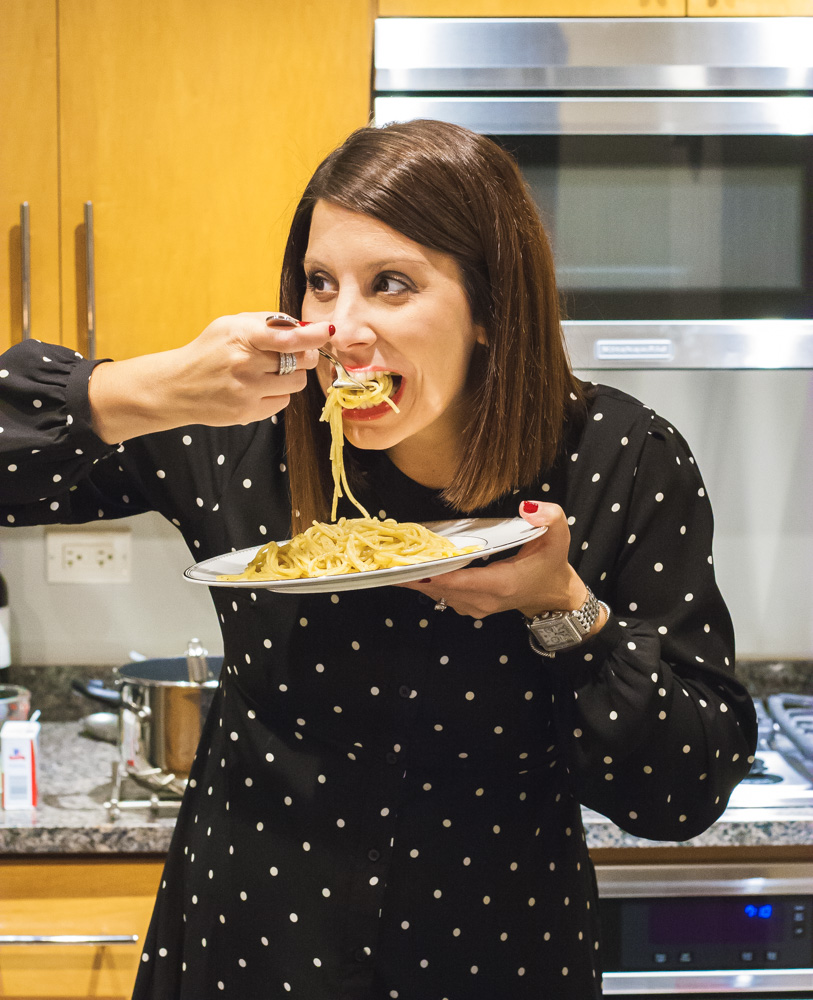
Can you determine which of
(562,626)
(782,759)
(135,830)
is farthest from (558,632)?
(782,759)

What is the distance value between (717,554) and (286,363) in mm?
1789

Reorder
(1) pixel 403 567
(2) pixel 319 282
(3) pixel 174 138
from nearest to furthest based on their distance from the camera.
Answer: (1) pixel 403 567
(2) pixel 319 282
(3) pixel 174 138

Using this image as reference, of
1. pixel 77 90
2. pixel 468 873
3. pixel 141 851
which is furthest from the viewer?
pixel 77 90

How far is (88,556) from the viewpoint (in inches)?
97.2

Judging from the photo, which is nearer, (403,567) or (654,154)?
(403,567)

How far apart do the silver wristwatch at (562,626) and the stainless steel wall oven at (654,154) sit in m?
0.93

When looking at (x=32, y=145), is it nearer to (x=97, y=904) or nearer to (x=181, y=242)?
(x=181, y=242)

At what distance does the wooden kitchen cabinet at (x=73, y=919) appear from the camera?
5.64 ft

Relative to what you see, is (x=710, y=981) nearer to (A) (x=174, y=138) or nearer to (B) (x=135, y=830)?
(B) (x=135, y=830)

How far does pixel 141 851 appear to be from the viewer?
1.74 metres

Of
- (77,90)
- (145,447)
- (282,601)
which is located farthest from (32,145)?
(282,601)

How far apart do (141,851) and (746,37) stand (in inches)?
71.6

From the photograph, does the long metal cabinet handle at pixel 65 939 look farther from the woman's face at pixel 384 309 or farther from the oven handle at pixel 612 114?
the oven handle at pixel 612 114

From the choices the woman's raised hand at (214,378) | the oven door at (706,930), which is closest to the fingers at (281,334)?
the woman's raised hand at (214,378)
